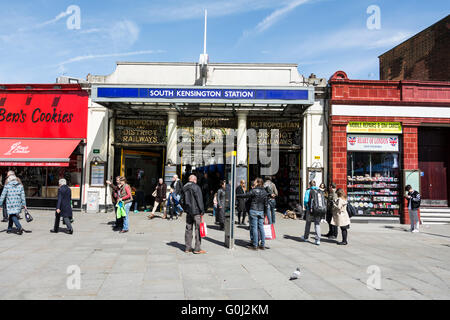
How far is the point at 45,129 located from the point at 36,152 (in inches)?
54.4

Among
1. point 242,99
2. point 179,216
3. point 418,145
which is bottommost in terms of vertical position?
point 179,216

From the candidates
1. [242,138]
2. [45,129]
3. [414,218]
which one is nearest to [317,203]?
[414,218]

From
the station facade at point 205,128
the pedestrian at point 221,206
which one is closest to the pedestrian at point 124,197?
the pedestrian at point 221,206

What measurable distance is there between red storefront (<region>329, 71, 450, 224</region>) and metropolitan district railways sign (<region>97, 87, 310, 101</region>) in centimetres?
253

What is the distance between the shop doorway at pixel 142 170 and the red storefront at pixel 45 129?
2.04 metres

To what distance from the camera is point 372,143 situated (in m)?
14.1

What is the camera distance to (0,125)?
15250mm

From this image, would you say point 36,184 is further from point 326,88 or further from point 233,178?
point 326,88

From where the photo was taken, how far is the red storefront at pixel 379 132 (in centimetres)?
1391

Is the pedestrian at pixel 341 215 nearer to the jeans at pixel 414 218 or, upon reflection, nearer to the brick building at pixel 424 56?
the jeans at pixel 414 218

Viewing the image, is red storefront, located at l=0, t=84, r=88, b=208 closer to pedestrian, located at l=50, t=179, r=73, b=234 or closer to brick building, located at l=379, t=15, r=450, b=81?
pedestrian, located at l=50, t=179, r=73, b=234

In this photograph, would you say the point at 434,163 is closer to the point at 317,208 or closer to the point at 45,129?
the point at 317,208
